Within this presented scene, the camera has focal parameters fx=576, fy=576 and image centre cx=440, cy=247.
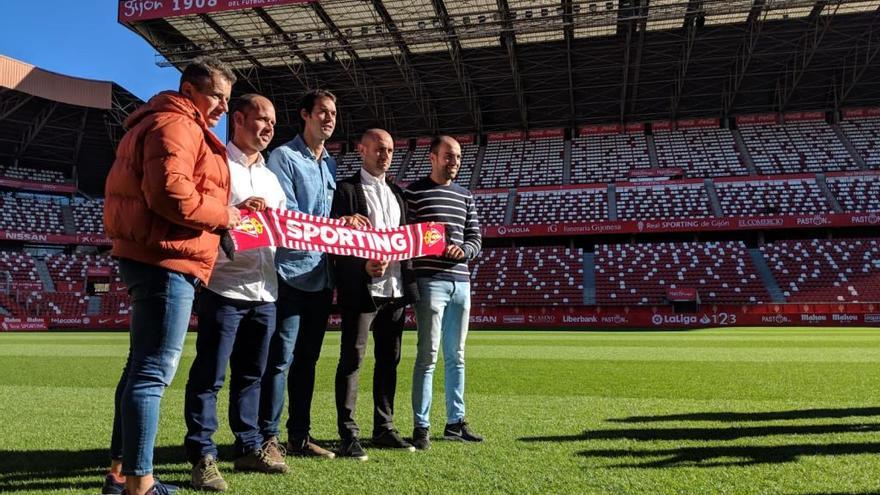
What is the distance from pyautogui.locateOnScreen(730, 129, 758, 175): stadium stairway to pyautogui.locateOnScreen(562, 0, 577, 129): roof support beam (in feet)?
31.5

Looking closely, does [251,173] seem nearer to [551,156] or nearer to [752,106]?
[551,156]

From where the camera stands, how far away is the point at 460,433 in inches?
142

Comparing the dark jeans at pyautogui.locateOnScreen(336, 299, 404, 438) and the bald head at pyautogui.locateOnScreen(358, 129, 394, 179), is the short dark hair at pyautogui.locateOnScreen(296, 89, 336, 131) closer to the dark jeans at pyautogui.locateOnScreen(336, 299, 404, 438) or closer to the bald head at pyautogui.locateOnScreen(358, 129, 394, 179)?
the bald head at pyautogui.locateOnScreen(358, 129, 394, 179)

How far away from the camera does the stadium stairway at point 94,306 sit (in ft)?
101

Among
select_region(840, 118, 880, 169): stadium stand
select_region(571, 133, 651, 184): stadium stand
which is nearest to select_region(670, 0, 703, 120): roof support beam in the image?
select_region(571, 133, 651, 184): stadium stand

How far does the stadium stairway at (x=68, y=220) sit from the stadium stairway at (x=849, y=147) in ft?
152

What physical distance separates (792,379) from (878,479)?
4601 mm

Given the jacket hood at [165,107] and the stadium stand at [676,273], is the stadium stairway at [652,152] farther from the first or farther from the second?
the jacket hood at [165,107]

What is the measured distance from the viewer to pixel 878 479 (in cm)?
263

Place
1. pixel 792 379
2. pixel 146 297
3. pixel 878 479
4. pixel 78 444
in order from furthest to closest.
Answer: pixel 792 379
pixel 78 444
pixel 878 479
pixel 146 297

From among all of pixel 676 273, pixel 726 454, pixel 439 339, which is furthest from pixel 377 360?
pixel 676 273

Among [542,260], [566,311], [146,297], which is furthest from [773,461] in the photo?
[542,260]

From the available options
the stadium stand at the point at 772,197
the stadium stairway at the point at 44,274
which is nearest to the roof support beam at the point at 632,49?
the stadium stand at the point at 772,197

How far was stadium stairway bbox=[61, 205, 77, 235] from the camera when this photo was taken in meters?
37.0
